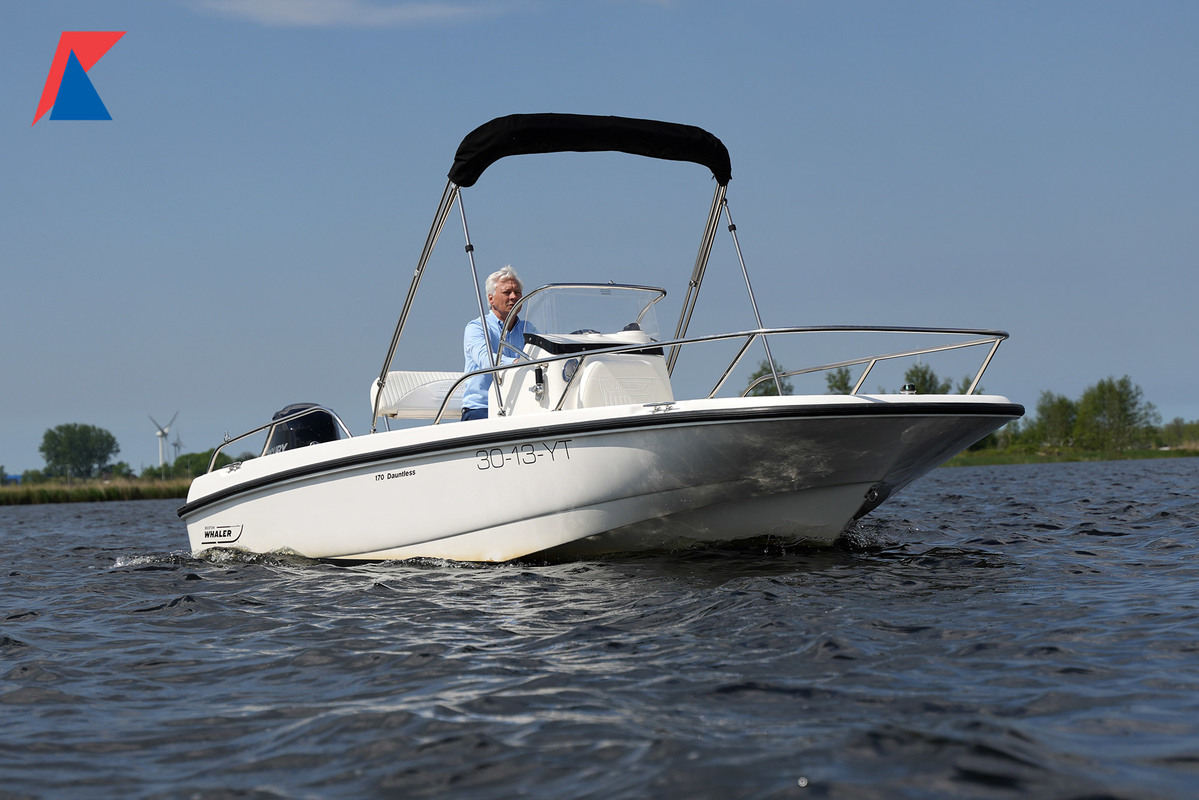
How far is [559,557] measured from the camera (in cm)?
662

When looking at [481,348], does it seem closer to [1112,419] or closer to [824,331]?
[824,331]

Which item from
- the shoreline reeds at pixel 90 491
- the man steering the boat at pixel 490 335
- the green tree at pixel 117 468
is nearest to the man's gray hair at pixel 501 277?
the man steering the boat at pixel 490 335

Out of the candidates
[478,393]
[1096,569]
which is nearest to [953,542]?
[1096,569]

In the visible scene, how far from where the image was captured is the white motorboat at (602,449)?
232 inches

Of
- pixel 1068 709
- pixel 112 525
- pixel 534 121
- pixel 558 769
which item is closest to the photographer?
pixel 558 769

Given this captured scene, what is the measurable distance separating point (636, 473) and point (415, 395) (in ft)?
9.86

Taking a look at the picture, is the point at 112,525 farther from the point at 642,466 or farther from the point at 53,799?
the point at 53,799

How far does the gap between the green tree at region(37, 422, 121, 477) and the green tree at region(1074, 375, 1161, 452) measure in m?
103

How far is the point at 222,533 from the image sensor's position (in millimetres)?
8492

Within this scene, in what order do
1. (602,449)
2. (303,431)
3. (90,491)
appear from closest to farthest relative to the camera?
(602,449), (303,431), (90,491)

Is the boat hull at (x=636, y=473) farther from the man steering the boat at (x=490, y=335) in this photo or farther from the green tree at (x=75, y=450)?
the green tree at (x=75, y=450)

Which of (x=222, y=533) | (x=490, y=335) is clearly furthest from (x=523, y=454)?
(x=222, y=533)

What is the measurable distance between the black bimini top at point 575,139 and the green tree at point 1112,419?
79087 millimetres

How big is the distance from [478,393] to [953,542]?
4.02 m
